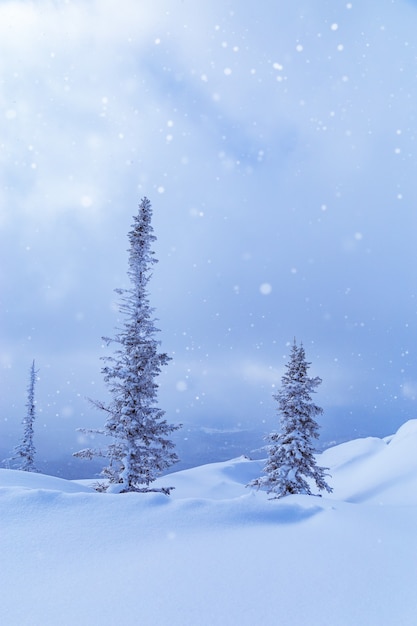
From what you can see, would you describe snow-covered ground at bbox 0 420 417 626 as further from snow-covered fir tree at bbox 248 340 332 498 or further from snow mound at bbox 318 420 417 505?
snow mound at bbox 318 420 417 505

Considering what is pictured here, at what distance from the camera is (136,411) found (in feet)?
54.4

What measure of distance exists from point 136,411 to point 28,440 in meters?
26.0

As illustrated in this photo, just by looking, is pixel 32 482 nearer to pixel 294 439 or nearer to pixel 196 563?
pixel 196 563

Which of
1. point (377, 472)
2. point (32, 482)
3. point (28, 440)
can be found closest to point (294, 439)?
point (32, 482)

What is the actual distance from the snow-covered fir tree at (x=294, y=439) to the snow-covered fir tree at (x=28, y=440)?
25697 mm

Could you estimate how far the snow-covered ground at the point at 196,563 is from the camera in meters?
4.13

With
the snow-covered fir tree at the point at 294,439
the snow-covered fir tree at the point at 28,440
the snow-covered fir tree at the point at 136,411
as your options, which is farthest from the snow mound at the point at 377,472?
the snow-covered fir tree at the point at 28,440

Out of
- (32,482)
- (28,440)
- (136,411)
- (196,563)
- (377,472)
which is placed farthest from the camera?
(28,440)

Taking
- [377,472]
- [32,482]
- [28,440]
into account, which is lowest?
[377,472]

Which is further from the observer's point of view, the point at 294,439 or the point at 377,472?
the point at 377,472

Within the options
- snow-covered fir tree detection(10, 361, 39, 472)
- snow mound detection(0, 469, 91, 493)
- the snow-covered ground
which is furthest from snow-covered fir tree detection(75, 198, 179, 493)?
snow-covered fir tree detection(10, 361, 39, 472)

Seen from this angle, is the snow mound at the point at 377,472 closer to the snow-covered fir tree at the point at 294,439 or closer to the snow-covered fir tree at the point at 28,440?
the snow-covered fir tree at the point at 294,439

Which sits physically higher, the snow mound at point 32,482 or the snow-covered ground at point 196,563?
the snow mound at point 32,482

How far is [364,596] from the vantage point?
4.63m
